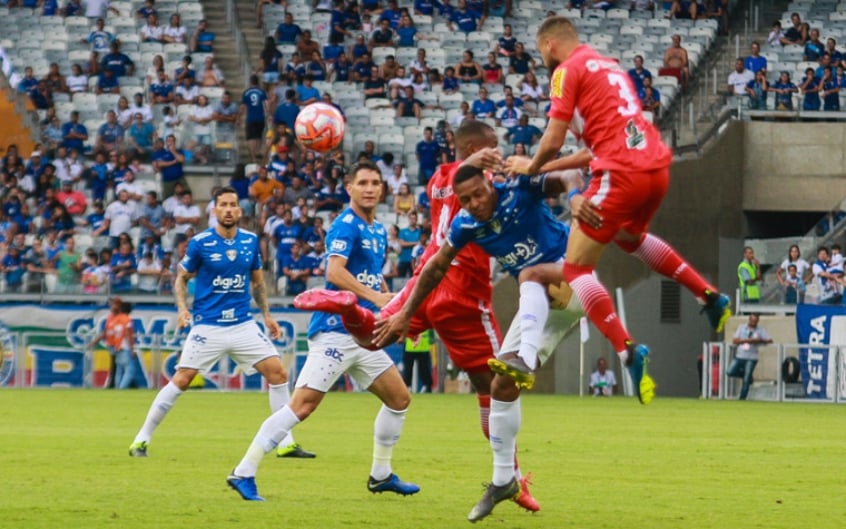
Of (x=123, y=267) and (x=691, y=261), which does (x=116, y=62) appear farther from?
(x=691, y=261)

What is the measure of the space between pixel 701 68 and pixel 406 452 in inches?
810

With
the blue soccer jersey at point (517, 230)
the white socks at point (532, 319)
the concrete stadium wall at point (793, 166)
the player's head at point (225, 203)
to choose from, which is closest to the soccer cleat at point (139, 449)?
the player's head at point (225, 203)

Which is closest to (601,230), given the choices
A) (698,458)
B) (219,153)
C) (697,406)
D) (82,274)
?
(698,458)

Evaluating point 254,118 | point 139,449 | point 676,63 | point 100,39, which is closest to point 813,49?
point 676,63

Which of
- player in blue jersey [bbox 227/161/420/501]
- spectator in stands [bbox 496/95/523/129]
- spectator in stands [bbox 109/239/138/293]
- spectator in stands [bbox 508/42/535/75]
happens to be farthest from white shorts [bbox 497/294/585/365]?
spectator in stands [bbox 508/42/535/75]

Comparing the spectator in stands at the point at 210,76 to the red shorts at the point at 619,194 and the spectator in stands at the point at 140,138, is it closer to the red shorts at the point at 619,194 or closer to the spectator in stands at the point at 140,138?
the spectator in stands at the point at 140,138

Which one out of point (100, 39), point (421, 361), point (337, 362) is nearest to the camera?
point (337, 362)

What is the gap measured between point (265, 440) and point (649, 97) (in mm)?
22995

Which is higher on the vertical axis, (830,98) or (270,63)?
(270,63)

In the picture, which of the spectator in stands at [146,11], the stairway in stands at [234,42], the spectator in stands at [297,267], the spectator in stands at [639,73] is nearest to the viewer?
the spectator in stands at [297,267]

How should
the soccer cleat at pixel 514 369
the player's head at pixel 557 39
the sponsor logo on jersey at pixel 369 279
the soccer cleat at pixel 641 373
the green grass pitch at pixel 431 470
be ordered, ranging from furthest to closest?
the sponsor logo on jersey at pixel 369 279 → the green grass pitch at pixel 431 470 → the player's head at pixel 557 39 → the soccer cleat at pixel 514 369 → the soccer cleat at pixel 641 373

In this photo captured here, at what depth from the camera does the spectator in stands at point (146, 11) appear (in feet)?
121

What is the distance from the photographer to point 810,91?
32.7 metres

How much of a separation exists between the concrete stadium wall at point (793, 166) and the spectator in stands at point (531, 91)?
13.9 feet
